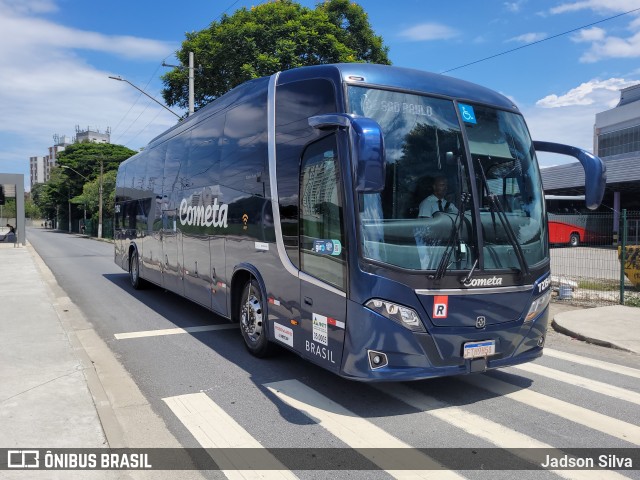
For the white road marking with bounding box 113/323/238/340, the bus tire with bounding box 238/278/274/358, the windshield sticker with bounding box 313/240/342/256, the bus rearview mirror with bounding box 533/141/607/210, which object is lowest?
the white road marking with bounding box 113/323/238/340

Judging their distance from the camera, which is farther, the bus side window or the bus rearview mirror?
the bus rearview mirror

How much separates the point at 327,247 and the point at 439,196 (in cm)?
113

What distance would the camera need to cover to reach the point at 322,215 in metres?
4.92

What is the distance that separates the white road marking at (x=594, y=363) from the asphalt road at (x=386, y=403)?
1 centimetres

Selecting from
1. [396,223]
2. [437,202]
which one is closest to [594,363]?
[437,202]

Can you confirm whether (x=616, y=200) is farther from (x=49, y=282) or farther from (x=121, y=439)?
(x=121, y=439)

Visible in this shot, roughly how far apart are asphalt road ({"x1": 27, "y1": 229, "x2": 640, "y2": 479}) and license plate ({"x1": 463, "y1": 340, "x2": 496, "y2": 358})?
0.56 metres

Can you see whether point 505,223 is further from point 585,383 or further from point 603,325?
point 603,325

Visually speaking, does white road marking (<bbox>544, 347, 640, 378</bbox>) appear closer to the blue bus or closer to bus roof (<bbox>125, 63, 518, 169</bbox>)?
the blue bus

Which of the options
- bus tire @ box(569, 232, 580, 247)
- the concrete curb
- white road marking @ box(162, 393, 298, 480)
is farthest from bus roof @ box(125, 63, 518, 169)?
bus tire @ box(569, 232, 580, 247)

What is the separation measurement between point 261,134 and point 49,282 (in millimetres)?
10851

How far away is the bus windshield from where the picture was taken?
4.48 m

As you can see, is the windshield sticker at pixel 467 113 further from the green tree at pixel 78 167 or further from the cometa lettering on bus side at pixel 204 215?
the green tree at pixel 78 167

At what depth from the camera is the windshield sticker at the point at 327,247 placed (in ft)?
15.3
